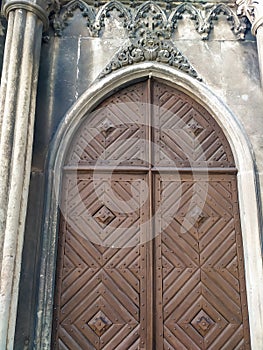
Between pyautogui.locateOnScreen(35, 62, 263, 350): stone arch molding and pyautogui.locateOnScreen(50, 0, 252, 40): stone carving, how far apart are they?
2.24 ft

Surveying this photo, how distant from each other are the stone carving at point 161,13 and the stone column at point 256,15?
0.43ft

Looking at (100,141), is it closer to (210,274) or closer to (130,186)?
(130,186)

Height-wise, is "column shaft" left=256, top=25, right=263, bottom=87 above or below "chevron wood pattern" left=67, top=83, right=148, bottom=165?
above

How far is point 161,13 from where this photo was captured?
5953 millimetres

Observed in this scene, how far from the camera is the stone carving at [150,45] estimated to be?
566 centimetres

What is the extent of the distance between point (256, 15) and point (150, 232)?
283cm

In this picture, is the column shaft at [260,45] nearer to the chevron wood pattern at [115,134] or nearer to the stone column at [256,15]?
the stone column at [256,15]

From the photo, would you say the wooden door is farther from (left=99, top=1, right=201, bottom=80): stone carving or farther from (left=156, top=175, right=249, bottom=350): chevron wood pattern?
(left=99, top=1, right=201, bottom=80): stone carving

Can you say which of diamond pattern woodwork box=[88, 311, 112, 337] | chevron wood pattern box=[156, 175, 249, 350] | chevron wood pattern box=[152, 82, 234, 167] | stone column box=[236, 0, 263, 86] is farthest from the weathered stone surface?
diamond pattern woodwork box=[88, 311, 112, 337]

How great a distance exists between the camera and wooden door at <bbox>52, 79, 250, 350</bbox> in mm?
4738

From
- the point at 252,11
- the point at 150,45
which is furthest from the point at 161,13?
the point at 252,11

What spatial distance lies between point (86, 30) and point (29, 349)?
143 inches

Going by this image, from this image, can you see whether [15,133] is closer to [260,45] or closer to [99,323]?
[99,323]

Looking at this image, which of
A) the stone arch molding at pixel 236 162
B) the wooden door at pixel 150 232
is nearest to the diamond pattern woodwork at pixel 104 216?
the wooden door at pixel 150 232
